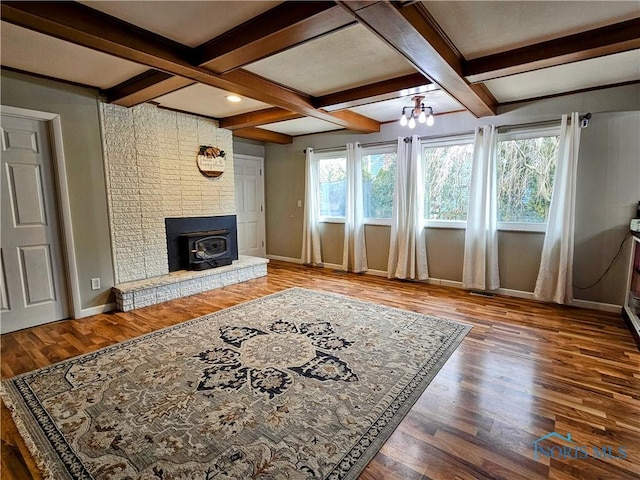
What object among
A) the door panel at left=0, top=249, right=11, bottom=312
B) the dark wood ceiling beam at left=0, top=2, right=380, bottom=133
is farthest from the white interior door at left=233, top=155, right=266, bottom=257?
the door panel at left=0, top=249, right=11, bottom=312

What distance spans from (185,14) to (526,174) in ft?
12.9

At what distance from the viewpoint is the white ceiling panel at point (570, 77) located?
2748 mm

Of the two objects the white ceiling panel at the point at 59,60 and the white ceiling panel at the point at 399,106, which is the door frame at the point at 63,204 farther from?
the white ceiling panel at the point at 399,106

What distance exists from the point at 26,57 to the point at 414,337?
4.03 metres

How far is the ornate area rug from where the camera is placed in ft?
5.13

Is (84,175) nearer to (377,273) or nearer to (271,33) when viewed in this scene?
(271,33)

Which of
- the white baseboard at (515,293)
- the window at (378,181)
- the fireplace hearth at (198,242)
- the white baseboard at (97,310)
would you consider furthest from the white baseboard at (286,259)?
the white baseboard at (515,293)

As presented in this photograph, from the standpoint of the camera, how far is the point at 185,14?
198 cm

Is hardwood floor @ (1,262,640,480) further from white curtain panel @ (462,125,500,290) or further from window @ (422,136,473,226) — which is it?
window @ (422,136,473,226)

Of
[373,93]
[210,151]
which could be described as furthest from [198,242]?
[373,93]

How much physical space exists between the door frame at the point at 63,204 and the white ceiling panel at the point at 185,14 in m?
1.80

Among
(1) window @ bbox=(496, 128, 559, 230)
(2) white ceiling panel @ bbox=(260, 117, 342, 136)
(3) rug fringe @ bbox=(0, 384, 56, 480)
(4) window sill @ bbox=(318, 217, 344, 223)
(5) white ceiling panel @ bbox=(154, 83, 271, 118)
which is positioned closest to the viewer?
(3) rug fringe @ bbox=(0, 384, 56, 480)

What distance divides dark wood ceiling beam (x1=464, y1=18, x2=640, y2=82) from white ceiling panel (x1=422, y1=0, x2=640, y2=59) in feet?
0.18

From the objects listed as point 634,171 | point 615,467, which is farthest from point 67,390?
point 634,171
